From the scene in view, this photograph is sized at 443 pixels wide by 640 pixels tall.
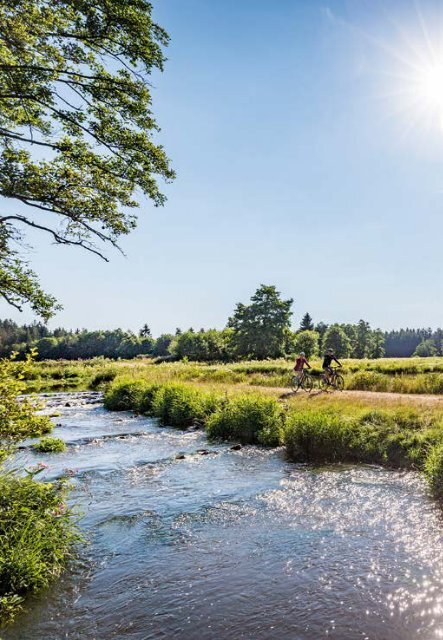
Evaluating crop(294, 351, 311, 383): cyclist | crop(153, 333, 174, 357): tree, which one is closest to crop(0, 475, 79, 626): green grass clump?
crop(294, 351, 311, 383): cyclist

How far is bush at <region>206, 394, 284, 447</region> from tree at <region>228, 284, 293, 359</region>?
227ft

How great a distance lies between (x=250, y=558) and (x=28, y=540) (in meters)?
3.85

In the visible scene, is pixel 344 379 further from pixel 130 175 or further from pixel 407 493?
pixel 130 175

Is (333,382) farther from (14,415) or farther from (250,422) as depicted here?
(14,415)

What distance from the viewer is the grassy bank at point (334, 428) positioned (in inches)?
521

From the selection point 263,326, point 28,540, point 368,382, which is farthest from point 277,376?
point 263,326

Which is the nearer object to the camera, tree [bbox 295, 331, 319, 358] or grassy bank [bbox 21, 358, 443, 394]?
grassy bank [bbox 21, 358, 443, 394]

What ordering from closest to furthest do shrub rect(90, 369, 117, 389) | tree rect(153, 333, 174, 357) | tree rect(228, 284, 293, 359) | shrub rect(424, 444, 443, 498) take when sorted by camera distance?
shrub rect(424, 444, 443, 498)
shrub rect(90, 369, 117, 389)
tree rect(228, 284, 293, 359)
tree rect(153, 333, 174, 357)

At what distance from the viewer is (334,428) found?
15000mm

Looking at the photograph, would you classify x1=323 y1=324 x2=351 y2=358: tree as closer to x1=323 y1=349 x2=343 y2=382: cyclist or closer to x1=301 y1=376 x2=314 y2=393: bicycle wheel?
x1=301 y1=376 x2=314 y2=393: bicycle wheel

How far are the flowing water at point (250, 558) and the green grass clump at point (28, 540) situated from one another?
29 cm

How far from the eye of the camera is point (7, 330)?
199 metres

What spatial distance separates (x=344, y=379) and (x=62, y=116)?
23333 mm

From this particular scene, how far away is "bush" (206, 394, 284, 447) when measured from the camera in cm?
1738
